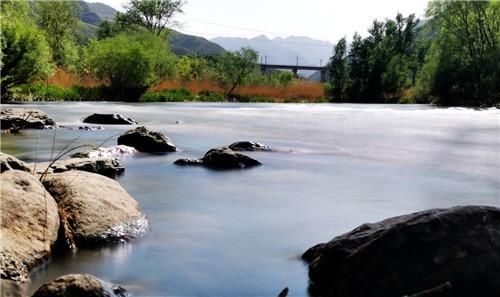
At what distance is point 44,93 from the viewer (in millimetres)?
39281

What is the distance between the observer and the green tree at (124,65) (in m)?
44.9

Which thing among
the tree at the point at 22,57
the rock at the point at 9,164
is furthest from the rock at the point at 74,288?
the tree at the point at 22,57

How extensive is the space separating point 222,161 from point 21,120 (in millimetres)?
9532

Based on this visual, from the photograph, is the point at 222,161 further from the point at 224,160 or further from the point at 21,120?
the point at 21,120

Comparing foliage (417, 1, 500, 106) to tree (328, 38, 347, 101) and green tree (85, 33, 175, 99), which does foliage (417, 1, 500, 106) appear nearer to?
tree (328, 38, 347, 101)

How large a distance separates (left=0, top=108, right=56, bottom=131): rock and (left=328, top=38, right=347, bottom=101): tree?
4441 cm

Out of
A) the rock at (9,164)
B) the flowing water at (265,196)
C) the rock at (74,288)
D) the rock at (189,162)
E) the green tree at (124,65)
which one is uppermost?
the green tree at (124,65)

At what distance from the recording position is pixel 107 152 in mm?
14406

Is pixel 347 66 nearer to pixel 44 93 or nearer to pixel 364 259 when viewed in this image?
pixel 44 93

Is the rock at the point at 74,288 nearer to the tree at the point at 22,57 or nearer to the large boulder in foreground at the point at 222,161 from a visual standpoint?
the large boulder in foreground at the point at 222,161

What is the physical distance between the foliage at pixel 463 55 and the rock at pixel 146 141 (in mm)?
36881

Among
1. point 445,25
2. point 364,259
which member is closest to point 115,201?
point 364,259

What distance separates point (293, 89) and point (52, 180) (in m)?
54.4

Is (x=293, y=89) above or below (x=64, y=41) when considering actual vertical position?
below
